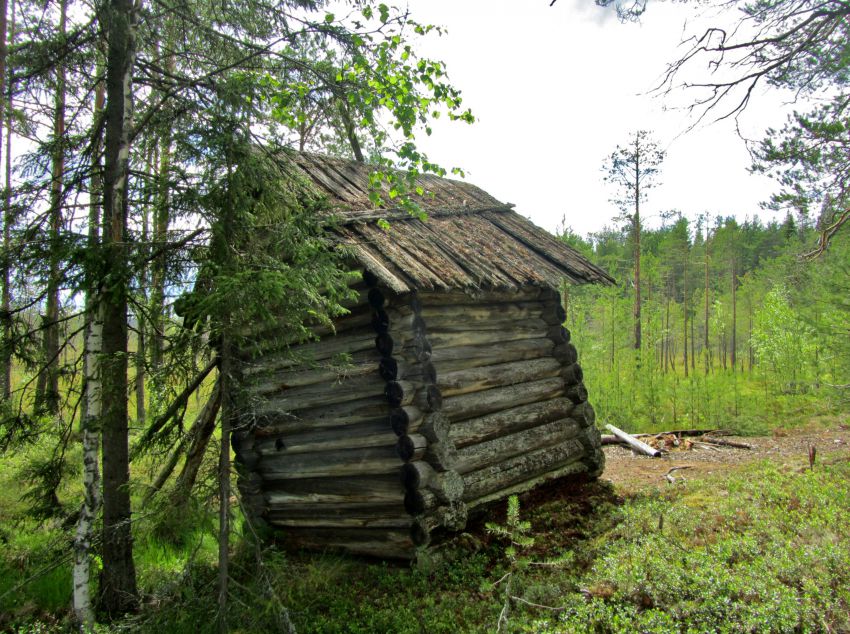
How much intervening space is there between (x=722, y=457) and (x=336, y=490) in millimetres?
9727

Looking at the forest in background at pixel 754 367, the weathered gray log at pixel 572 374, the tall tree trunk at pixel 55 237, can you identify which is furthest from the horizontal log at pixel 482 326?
the forest in background at pixel 754 367

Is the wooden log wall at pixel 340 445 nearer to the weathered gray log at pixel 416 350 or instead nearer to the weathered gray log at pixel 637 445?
the weathered gray log at pixel 416 350

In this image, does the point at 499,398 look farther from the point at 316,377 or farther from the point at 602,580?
the point at 602,580

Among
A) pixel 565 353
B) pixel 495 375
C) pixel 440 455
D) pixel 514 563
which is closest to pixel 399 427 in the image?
pixel 440 455

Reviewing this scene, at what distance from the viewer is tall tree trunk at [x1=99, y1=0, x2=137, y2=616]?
200 inches

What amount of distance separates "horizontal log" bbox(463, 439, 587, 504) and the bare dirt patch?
1.21 meters

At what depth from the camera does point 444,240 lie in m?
7.67

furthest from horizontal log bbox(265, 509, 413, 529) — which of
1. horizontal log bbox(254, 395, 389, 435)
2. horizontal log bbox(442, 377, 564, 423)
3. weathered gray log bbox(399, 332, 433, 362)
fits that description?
weathered gray log bbox(399, 332, 433, 362)

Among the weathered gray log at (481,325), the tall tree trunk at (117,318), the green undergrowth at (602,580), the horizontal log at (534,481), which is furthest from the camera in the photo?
the weathered gray log at (481,325)

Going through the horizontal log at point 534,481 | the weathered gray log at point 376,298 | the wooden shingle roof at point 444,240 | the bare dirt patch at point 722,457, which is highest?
the wooden shingle roof at point 444,240

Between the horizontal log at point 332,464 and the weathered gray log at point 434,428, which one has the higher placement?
the weathered gray log at point 434,428

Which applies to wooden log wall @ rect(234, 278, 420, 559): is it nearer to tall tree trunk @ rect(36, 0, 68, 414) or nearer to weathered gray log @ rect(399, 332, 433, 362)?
weathered gray log @ rect(399, 332, 433, 362)

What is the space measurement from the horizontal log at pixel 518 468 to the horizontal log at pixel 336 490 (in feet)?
3.25

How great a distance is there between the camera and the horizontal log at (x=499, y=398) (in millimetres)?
6992
